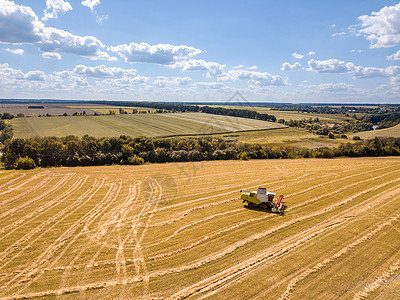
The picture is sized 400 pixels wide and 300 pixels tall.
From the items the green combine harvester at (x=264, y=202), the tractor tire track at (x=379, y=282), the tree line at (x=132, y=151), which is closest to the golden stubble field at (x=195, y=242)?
the tractor tire track at (x=379, y=282)

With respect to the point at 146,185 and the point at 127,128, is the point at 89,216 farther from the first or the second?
the point at 127,128

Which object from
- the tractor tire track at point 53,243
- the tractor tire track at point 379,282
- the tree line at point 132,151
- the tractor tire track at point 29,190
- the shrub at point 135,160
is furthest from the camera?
the shrub at point 135,160

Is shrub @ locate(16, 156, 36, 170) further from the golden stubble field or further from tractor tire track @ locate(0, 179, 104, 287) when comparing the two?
tractor tire track @ locate(0, 179, 104, 287)

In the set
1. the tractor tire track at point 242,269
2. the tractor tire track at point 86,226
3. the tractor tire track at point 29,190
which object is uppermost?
the tractor tire track at point 242,269

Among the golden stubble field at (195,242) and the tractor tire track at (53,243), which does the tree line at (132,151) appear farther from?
the tractor tire track at (53,243)

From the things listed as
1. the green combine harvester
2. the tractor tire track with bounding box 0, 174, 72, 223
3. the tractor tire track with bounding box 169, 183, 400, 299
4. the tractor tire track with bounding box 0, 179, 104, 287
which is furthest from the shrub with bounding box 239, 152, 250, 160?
the tractor tire track with bounding box 0, 179, 104, 287

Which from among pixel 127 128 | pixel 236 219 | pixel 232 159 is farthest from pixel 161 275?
pixel 127 128

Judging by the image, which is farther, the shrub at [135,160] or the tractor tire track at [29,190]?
the shrub at [135,160]

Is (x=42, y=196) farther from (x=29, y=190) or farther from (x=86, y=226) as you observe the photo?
(x=86, y=226)
